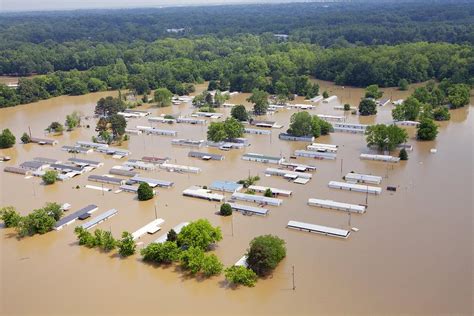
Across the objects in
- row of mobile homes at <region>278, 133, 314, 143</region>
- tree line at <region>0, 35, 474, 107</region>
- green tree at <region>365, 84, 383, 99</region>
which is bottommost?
row of mobile homes at <region>278, 133, 314, 143</region>

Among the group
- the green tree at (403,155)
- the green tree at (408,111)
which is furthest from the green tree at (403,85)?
the green tree at (403,155)

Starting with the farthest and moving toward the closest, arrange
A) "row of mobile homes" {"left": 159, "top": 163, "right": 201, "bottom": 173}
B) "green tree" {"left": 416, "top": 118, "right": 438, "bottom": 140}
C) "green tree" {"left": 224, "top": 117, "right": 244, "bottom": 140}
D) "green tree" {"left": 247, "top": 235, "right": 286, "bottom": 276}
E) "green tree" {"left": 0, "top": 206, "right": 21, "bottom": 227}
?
"green tree" {"left": 224, "top": 117, "right": 244, "bottom": 140}
"green tree" {"left": 416, "top": 118, "right": 438, "bottom": 140}
"row of mobile homes" {"left": 159, "top": 163, "right": 201, "bottom": 173}
"green tree" {"left": 0, "top": 206, "right": 21, "bottom": 227}
"green tree" {"left": 247, "top": 235, "right": 286, "bottom": 276}

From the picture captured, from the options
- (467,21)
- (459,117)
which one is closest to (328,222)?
(459,117)

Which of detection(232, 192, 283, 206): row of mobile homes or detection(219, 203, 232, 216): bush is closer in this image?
detection(219, 203, 232, 216): bush

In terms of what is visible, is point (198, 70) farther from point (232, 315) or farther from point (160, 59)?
point (232, 315)

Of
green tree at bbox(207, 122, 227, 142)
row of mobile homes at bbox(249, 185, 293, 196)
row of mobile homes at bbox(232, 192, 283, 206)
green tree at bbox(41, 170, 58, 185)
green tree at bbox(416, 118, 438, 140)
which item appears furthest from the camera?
green tree at bbox(207, 122, 227, 142)

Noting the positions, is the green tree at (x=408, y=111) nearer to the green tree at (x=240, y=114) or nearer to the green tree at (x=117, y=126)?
the green tree at (x=240, y=114)

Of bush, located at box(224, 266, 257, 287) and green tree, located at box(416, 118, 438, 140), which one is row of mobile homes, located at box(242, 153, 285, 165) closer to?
green tree, located at box(416, 118, 438, 140)

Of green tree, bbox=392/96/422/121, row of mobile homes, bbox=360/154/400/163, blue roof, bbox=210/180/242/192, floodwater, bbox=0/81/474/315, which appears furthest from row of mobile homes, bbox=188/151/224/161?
green tree, bbox=392/96/422/121
